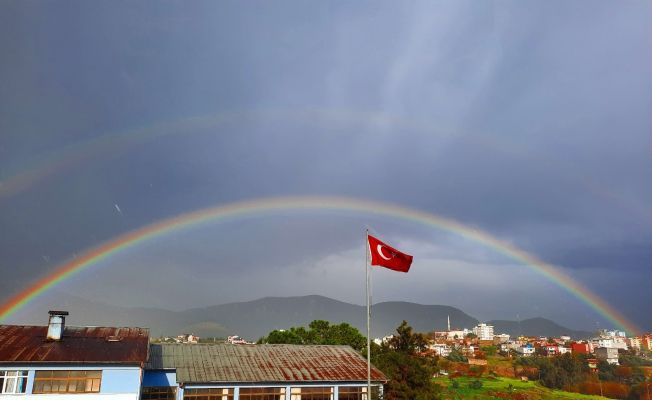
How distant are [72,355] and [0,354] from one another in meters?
3.88

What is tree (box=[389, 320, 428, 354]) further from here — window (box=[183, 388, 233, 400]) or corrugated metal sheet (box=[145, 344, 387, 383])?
window (box=[183, 388, 233, 400])

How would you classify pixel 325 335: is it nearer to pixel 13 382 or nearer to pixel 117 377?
pixel 117 377

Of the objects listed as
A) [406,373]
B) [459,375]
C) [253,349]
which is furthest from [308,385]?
[459,375]


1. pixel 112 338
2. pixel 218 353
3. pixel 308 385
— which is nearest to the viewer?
pixel 112 338

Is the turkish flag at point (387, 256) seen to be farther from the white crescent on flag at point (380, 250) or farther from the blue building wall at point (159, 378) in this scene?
the blue building wall at point (159, 378)

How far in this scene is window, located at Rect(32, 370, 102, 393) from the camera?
28.4 m

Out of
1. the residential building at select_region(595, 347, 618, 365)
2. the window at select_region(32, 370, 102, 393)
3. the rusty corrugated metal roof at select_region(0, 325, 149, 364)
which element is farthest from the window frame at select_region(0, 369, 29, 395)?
the residential building at select_region(595, 347, 618, 365)

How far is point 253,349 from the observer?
40812 millimetres

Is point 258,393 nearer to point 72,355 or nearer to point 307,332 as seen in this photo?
point 72,355

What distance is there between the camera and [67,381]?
94.5 feet

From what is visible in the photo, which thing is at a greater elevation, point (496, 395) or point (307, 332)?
point (307, 332)

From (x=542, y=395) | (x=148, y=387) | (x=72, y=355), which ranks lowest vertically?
(x=542, y=395)

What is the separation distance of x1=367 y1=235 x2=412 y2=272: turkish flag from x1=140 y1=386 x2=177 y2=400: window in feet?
64.4

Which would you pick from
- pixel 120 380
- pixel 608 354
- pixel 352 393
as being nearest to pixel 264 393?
pixel 352 393
